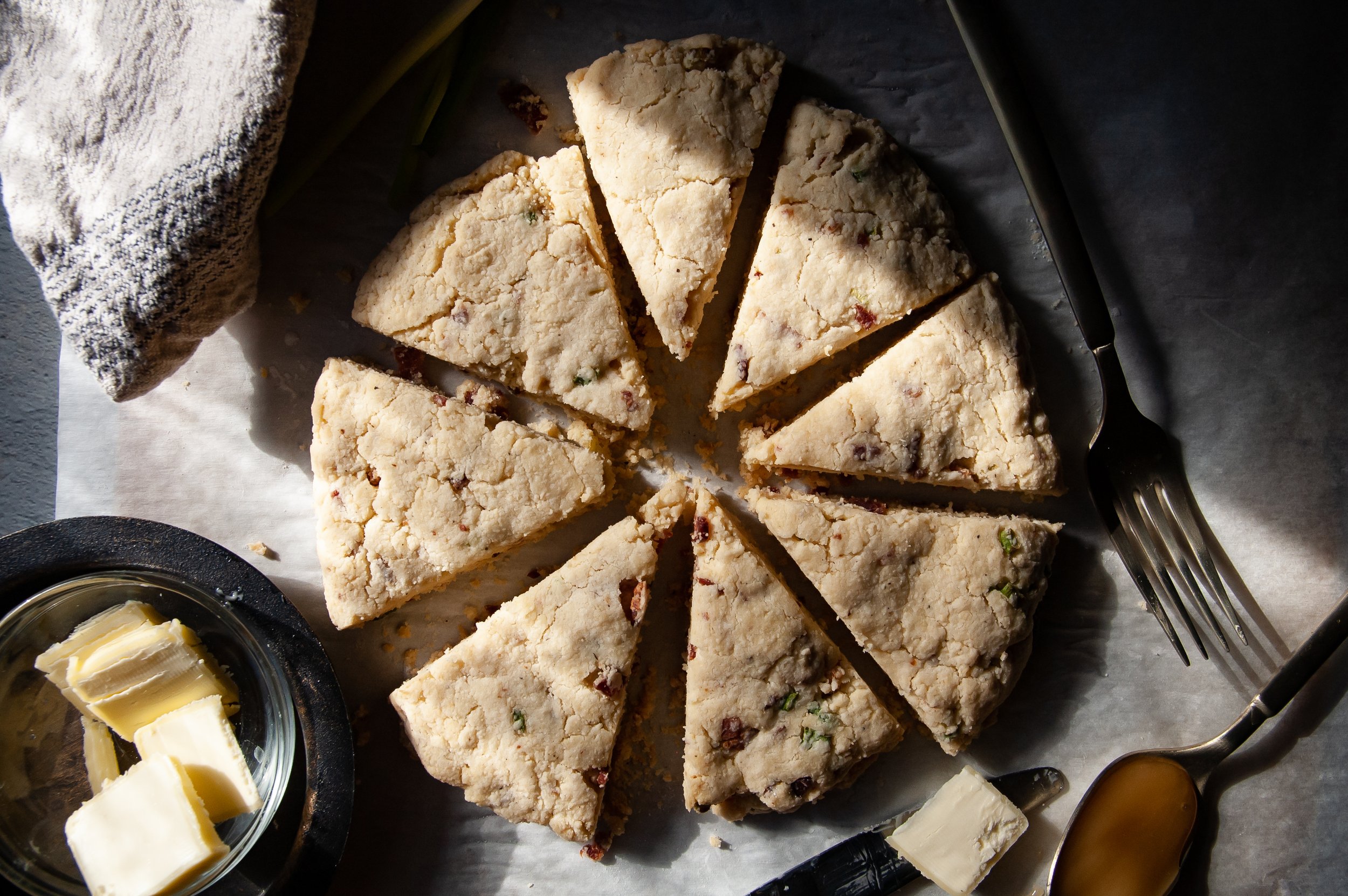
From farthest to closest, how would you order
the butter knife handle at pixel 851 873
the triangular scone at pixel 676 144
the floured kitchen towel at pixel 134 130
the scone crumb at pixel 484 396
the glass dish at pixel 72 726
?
the scone crumb at pixel 484 396 → the butter knife handle at pixel 851 873 → the triangular scone at pixel 676 144 → the glass dish at pixel 72 726 → the floured kitchen towel at pixel 134 130

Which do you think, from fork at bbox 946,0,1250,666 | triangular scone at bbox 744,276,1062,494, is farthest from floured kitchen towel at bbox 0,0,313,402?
fork at bbox 946,0,1250,666

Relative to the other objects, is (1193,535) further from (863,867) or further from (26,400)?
(26,400)

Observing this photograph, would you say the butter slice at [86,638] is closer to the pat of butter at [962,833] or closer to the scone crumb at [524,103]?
the scone crumb at [524,103]

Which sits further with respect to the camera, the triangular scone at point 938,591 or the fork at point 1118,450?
the triangular scone at point 938,591

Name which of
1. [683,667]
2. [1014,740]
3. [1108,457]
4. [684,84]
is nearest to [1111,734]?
[1014,740]

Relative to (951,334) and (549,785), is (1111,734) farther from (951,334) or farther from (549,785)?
(549,785)

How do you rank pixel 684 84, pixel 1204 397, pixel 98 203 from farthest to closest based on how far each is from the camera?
1. pixel 1204 397
2. pixel 684 84
3. pixel 98 203

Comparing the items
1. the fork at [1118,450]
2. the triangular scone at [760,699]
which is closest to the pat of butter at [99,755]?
the triangular scone at [760,699]
